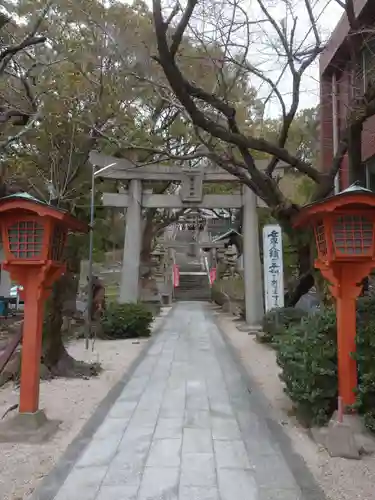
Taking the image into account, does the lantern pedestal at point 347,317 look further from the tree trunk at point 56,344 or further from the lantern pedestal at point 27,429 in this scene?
the tree trunk at point 56,344

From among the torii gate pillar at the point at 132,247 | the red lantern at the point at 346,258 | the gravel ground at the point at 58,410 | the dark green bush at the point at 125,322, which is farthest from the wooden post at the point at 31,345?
the torii gate pillar at the point at 132,247

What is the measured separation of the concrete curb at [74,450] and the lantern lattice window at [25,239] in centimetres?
203

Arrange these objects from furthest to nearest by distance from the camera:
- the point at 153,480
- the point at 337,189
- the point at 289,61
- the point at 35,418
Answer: the point at 337,189 < the point at 289,61 < the point at 35,418 < the point at 153,480

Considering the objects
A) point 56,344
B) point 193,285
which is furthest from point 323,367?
point 193,285

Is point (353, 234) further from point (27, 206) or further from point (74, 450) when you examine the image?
point (74, 450)

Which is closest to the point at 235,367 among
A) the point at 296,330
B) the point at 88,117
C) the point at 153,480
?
the point at 296,330

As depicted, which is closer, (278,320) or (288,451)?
(288,451)

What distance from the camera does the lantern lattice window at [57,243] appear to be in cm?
546

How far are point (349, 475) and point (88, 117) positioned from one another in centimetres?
943

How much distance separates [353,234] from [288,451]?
231cm

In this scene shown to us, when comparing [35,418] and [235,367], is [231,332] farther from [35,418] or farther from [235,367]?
[35,418]

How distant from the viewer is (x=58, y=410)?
6.23 m

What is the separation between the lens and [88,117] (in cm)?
1116

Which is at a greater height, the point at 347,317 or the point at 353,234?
the point at 353,234
